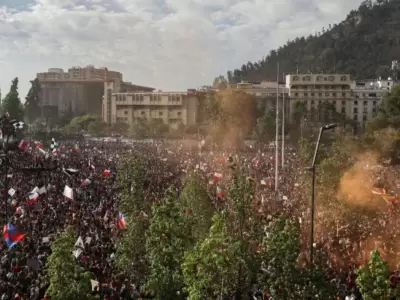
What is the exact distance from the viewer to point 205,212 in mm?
18594

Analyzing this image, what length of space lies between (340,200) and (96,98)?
347 feet

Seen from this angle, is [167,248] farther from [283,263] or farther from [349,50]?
[349,50]

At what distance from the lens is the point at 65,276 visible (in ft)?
33.7

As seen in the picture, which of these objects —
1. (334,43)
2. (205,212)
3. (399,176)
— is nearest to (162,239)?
(205,212)

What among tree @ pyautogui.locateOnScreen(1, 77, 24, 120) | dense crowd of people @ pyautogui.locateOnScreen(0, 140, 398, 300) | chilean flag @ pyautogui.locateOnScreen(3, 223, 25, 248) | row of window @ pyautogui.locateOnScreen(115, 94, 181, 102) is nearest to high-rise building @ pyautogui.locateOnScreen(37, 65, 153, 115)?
row of window @ pyautogui.locateOnScreen(115, 94, 181, 102)

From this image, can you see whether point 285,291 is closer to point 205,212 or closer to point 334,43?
point 205,212

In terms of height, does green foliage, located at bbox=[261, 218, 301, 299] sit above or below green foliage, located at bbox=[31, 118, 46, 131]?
below

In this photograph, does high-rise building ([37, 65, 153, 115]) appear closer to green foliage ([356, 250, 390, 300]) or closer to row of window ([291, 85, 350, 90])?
row of window ([291, 85, 350, 90])

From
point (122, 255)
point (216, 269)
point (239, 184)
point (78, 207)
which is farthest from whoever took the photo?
point (78, 207)

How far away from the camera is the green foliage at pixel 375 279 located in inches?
417

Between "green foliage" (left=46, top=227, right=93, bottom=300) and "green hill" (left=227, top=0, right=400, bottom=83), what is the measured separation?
377 ft

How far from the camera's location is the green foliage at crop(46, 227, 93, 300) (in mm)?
10102

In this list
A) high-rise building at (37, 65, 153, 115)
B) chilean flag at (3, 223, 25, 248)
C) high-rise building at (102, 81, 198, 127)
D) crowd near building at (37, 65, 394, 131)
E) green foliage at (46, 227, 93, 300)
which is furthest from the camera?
high-rise building at (37, 65, 153, 115)

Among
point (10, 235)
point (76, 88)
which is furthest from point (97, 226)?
point (76, 88)
